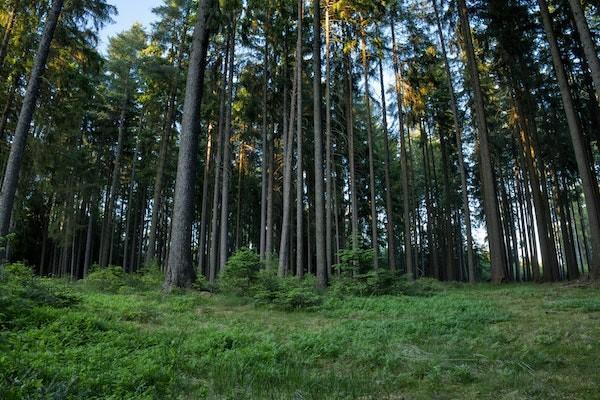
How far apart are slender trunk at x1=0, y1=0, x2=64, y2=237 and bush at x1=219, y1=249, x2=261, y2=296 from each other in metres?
6.18

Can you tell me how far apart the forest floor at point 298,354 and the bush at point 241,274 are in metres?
3.35

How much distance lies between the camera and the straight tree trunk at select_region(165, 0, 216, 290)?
11109 mm

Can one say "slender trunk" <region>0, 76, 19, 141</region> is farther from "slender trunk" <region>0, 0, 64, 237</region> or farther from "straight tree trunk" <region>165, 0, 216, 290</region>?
"straight tree trunk" <region>165, 0, 216, 290</region>

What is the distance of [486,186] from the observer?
16.5m

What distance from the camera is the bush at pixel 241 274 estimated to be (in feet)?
38.0

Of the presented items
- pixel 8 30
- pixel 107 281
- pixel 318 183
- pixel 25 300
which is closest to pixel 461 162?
pixel 318 183

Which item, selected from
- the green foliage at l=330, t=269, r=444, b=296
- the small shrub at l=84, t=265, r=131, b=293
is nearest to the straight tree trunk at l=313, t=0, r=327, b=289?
the green foliage at l=330, t=269, r=444, b=296

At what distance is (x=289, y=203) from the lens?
18.1 m

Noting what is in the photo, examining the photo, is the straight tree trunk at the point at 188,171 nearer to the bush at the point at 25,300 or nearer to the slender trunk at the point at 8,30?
the bush at the point at 25,300

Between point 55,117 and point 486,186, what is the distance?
57.4 ft

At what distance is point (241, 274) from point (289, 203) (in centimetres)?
669

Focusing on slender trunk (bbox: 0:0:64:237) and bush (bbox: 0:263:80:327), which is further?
slender trunk (bbox: 0:0:64:237)

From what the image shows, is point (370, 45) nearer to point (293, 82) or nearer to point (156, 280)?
point (293, 82)

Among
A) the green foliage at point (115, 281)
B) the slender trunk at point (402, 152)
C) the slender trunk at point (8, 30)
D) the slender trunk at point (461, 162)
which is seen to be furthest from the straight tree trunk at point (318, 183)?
the slender trunk at point (8, 30)
